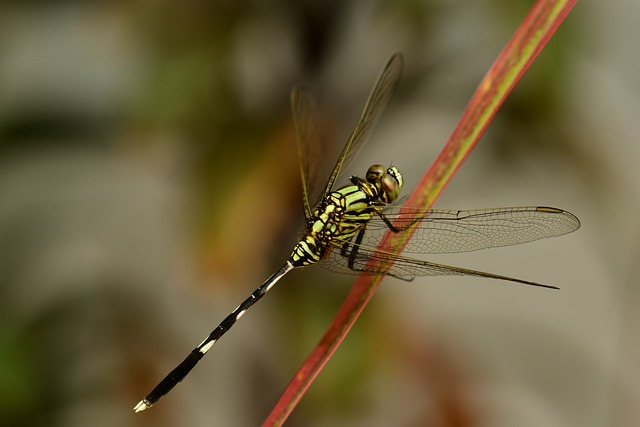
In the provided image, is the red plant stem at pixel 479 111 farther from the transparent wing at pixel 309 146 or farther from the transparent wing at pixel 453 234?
the transparent wing at pixel 309 146

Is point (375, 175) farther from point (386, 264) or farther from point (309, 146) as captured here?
point (386, 264)

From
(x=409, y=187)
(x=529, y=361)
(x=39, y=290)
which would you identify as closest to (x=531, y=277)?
(x=529, y=361)

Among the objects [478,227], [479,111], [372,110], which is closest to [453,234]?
[478,227]

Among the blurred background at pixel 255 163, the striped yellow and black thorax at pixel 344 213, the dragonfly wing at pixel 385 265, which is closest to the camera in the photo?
the dragonfly wing at pixel 385 265

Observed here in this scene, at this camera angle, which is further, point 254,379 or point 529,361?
point 529,361

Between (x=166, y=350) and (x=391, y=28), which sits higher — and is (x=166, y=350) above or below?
below

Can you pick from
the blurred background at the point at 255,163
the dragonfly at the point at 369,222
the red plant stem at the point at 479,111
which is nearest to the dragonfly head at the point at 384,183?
the dragonfly at the point at 369,222

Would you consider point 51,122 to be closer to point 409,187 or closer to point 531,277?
point 409,187
